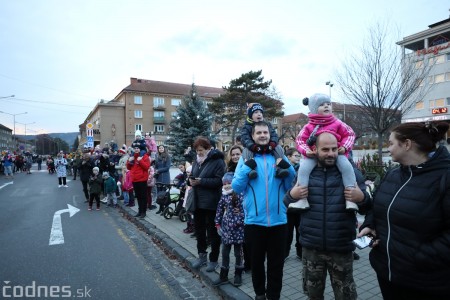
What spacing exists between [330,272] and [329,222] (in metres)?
0.52

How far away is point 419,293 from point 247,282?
237 centimetres

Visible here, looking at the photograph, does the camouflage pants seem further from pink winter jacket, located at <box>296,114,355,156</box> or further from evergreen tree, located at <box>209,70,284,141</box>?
evergreen tree, located at <box>209,70,284,141</box>

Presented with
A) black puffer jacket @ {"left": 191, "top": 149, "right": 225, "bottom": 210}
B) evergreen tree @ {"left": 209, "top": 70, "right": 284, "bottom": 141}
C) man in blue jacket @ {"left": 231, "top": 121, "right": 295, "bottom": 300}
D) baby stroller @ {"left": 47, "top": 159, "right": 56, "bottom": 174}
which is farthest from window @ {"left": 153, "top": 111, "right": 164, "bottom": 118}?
man in blue jacket @ {"left": 231, "top": 121, "right": 295, "bottom": 300}

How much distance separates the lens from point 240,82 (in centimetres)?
3269

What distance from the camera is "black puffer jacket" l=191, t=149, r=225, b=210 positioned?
4414 millimetres

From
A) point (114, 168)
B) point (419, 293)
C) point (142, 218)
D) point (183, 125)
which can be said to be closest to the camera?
point (419, 293)

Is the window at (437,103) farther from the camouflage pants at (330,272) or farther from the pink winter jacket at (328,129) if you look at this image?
the camouflage pants at (330,272)

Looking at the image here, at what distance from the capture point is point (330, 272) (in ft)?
8.37

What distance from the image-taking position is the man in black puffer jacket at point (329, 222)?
7.84ft

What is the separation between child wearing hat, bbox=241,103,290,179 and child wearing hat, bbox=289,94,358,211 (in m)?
0.38

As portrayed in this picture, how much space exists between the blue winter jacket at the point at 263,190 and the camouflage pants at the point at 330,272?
58 cm

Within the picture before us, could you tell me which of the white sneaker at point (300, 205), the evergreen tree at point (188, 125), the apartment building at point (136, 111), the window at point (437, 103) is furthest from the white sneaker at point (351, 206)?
the apartment building at point (136, 111)

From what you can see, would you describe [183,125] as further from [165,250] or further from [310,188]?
[310,188]

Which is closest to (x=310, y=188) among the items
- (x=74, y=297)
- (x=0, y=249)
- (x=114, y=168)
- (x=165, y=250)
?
(x=74, y=297)
